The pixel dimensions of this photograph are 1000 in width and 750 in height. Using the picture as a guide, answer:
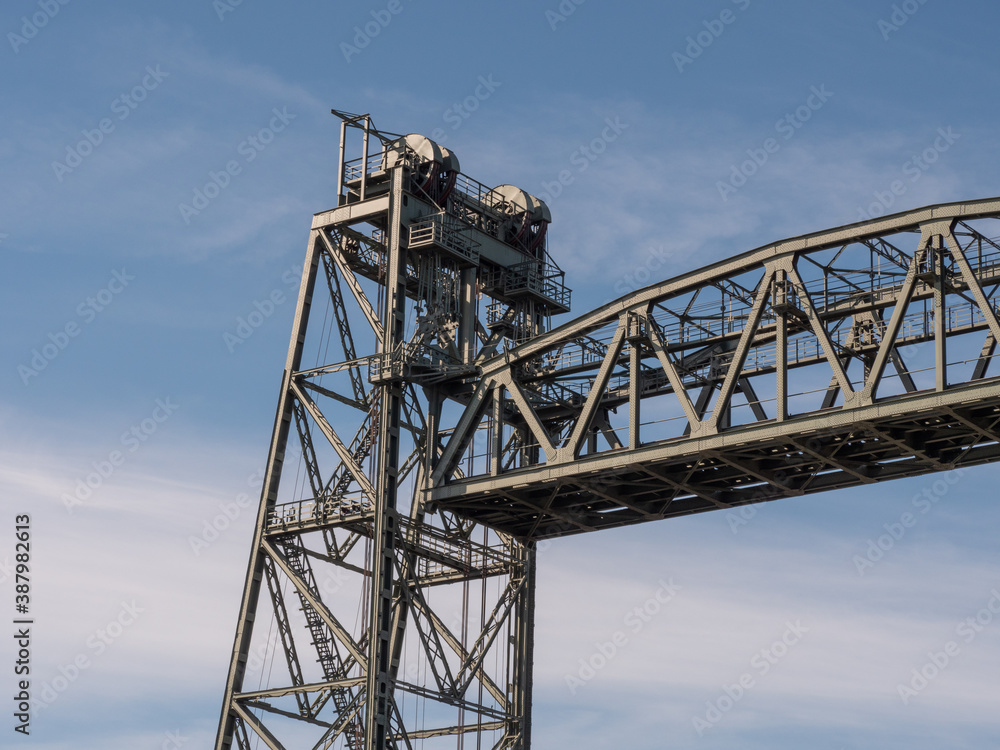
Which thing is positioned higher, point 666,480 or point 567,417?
point 567,417

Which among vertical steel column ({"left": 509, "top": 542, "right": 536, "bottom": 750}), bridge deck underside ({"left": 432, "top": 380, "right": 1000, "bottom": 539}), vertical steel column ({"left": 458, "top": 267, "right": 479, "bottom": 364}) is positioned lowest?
vertical steel column ({"left": 509, "top": 542, "right": 536, "bottom": 750})

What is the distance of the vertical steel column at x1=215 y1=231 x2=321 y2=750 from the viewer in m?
49.3

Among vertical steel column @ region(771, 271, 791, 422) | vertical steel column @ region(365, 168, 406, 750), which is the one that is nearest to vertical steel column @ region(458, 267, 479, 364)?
vertical steel column @ region(365, 168, 406, 750)

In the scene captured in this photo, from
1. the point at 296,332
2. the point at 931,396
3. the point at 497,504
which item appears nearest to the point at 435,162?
the point at 296,332

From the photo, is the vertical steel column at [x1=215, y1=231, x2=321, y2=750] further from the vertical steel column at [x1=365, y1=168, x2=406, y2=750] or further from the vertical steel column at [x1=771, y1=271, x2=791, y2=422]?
the vertical steel column at [x1=771, y1=271, x2=791, y2=422]

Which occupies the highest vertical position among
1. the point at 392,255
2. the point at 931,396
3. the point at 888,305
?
the point at 392,255

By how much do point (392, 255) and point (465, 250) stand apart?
2.61 m

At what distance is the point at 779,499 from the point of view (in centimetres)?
4716

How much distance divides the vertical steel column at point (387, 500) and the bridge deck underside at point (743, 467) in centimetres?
155

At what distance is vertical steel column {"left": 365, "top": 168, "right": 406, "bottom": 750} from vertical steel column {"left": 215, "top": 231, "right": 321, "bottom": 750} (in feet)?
9.72

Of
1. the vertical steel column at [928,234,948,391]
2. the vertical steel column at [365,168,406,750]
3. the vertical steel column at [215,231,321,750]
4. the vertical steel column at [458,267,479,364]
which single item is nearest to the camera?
the vertical steel column at [928,234,948,391]

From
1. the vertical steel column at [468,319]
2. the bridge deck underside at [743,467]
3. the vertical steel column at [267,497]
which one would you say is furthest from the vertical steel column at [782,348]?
the vertical steel column at [267,497]

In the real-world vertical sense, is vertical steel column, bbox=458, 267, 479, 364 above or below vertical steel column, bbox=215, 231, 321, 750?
above

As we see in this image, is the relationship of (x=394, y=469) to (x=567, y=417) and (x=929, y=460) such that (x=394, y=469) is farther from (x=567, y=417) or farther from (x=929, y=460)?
(x=929, y=460)
